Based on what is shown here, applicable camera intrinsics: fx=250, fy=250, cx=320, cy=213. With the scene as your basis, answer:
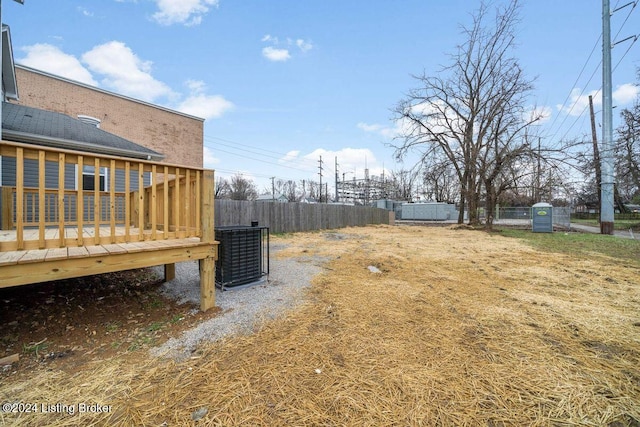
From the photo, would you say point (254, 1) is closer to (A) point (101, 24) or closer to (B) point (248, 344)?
(A) point (101, 24)

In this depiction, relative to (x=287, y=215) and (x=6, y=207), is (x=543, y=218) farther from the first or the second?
(x=6, y=207)

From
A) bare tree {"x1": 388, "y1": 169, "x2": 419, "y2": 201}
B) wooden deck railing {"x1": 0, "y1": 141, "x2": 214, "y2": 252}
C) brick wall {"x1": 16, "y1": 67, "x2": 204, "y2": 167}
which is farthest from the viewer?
bare tree {"x1": 388, "y1": 169, "x2": 419, "y2": 201}

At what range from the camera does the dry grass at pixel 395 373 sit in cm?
146

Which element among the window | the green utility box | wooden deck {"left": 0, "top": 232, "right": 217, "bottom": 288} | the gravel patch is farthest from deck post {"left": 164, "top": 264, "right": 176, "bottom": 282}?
the green utility box

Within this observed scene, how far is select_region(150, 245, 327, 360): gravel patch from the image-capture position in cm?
229

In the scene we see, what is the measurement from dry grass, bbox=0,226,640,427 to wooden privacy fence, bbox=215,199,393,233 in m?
8.48

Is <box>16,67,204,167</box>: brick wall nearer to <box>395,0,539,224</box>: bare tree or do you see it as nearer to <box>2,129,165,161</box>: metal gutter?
<box>2,129,165,161</box>: metal gutter

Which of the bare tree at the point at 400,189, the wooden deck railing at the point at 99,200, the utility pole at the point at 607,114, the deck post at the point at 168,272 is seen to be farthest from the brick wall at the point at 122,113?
the bare tree at the point at 400,189

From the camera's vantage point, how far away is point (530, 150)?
1253cm

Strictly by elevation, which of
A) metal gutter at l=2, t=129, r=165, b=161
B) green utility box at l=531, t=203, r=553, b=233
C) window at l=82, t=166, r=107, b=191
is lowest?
green utility box at l=531, t=203, r=553, b=233

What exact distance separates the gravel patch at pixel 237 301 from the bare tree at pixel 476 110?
13.5 m

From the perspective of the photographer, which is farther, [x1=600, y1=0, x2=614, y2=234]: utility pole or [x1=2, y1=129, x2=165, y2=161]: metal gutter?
[x1=600, y1=0, x2=614, y2=234]: utility pole

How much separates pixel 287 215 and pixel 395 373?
11.4 metres

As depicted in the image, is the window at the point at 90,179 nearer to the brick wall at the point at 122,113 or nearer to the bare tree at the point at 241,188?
the brick wall at the point at 122,113
